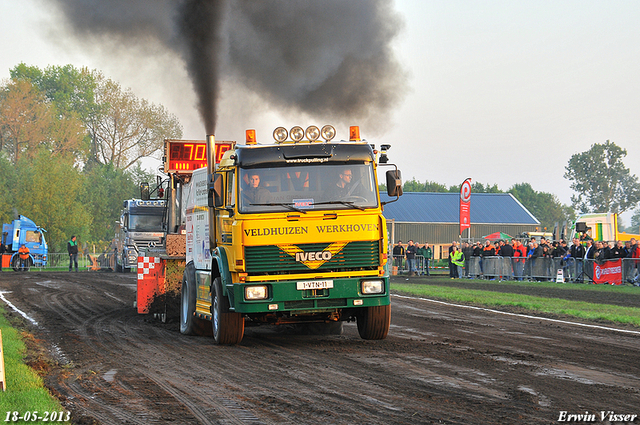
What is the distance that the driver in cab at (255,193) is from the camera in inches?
436

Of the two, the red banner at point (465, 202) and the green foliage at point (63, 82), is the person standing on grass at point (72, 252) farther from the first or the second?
the green foliage at point (63, 82)

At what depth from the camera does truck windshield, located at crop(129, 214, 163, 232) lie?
3922 centimetres

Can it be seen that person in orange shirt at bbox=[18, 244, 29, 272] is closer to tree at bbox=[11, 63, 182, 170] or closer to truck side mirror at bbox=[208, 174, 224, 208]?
tree at bbox=[11, 63, 182, 170]

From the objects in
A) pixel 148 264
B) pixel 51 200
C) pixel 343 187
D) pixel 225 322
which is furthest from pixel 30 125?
pixel 343 187

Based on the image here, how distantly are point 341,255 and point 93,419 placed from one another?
512 centimetres

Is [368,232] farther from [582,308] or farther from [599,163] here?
[599,163]

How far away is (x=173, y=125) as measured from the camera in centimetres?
6594

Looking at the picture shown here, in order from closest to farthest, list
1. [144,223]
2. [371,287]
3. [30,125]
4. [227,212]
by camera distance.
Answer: [371,287], [227,212], [144,223], [30,125]

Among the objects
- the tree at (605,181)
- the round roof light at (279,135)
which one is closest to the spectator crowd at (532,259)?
the round roof light at (279,135)

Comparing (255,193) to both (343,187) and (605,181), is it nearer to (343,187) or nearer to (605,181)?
(343,187)

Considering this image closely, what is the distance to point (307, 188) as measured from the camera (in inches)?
441

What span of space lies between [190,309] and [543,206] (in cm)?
13521

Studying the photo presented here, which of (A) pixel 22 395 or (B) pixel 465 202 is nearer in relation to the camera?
(A) pixel 22 395

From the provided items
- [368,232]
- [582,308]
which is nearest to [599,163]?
[582,308]
